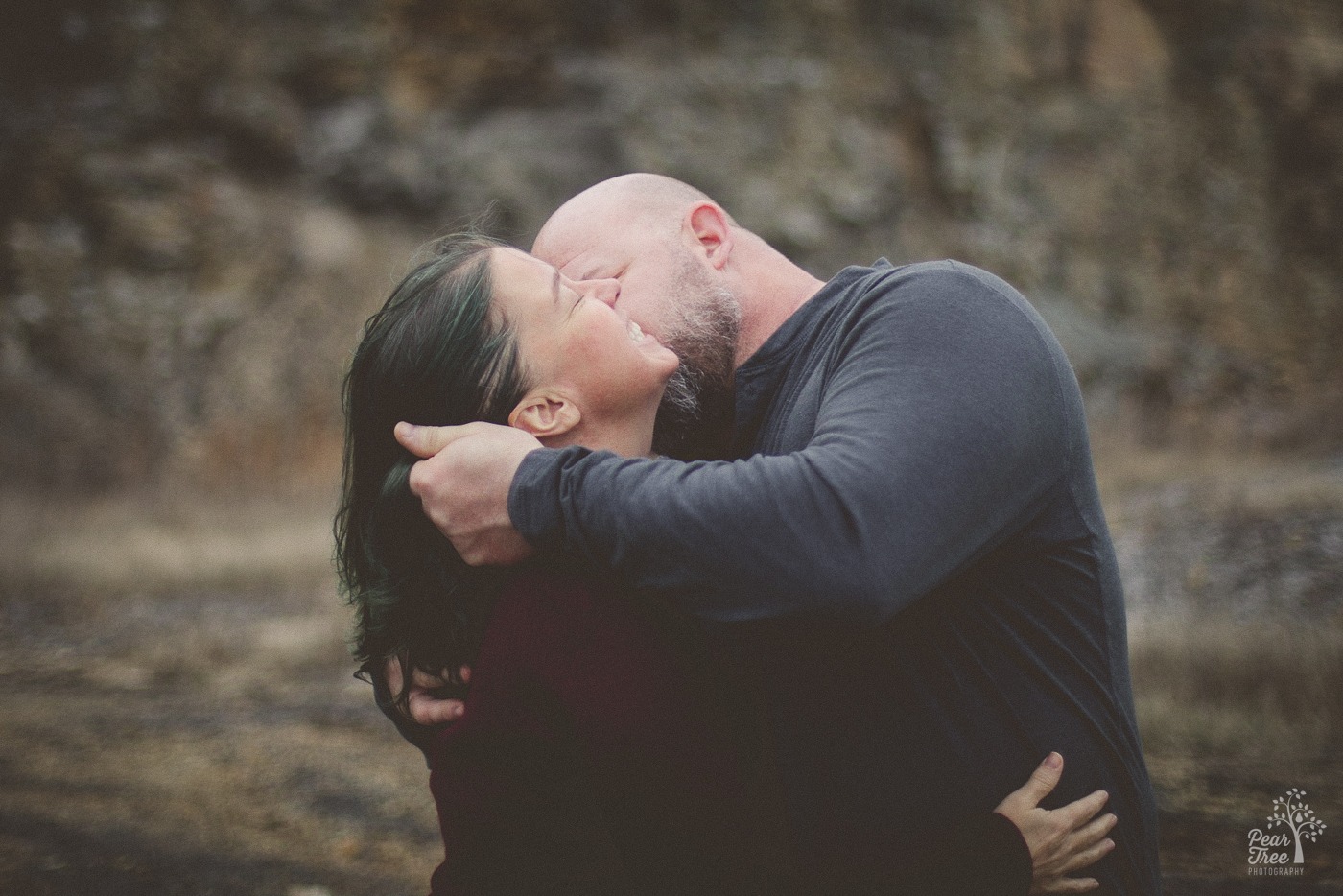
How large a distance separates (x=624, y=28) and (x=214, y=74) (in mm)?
4374

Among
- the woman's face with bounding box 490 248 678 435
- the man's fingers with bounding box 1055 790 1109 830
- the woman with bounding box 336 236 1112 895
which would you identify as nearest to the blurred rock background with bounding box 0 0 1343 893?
the woman with bounding box 336 236 1112 895

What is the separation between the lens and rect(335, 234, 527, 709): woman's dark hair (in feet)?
5.70

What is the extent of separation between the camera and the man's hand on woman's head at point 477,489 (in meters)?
1.57

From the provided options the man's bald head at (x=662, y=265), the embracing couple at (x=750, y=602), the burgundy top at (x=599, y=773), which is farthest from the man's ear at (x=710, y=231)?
the burgundy top at (x=599, y=773)

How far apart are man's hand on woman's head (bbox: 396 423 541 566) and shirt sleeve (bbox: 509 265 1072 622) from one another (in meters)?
0.05

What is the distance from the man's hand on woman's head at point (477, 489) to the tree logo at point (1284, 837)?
2.34m

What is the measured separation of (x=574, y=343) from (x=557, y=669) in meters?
0.58

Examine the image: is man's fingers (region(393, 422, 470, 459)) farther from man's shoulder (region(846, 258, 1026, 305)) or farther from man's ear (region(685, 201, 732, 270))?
man's ear (region(685, 201, 732, 270))

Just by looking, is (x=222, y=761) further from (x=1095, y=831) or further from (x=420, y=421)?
(x=1095, y=831)

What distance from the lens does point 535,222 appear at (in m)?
10.7

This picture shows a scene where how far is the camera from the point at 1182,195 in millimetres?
12922

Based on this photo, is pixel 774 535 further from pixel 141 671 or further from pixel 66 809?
pixel 141 671

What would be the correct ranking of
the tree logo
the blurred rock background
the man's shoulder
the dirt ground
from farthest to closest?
1. the blurred rock background
2. the dirt ground
3. the tree logo
4. the man's shoulder

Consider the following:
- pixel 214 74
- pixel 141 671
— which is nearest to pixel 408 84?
pixel 214 74
